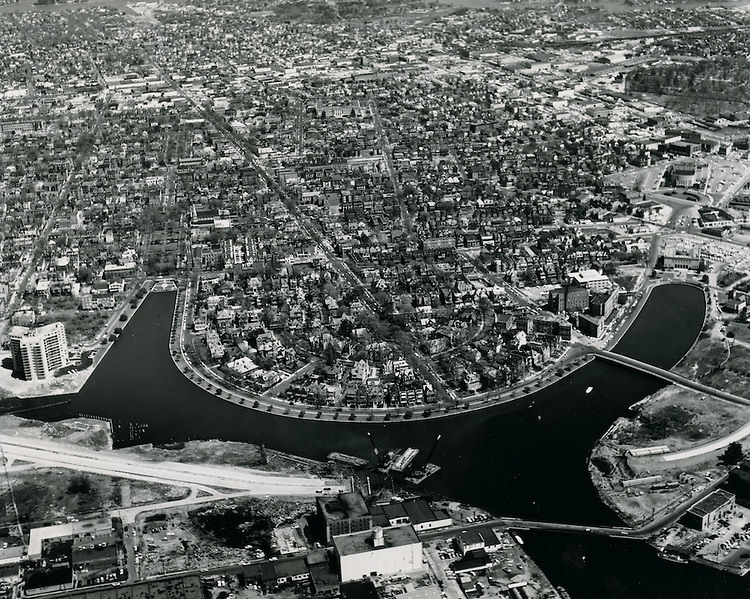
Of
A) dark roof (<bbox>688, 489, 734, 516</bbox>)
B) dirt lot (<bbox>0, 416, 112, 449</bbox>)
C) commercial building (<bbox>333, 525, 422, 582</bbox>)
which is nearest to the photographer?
commercial building (<bbox>333, 525, 422, 582</bbox>)

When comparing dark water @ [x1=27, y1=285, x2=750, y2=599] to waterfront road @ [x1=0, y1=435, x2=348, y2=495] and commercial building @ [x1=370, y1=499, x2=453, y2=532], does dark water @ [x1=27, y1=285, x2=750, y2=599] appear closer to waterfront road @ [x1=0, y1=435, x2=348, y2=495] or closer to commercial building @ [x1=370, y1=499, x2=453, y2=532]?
commercial building @ [x1=370, y1=499, x2=453, y2=532]

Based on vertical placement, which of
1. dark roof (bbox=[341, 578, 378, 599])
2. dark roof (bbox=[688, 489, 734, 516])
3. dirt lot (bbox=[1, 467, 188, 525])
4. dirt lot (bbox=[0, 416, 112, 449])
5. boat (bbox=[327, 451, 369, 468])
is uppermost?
dark roof (bbox=[688, 489, 734, 516])

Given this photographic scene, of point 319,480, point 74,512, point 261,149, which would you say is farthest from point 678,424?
point 261,149

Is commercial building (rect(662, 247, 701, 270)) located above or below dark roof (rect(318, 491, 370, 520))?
below

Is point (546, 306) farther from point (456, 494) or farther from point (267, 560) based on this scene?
point (267, 560)

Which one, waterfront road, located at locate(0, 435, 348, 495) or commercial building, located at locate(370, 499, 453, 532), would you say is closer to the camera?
commercial building, located at locate(370, 499, 453, 532)

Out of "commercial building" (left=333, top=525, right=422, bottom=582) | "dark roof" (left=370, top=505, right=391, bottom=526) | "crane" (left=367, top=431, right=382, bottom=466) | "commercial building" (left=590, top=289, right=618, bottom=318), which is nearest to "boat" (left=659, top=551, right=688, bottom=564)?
"commercial building" (left=333, top=525, right=422, bottom=582)

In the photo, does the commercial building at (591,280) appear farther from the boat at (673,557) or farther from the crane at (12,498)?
the crane at (12,498)
